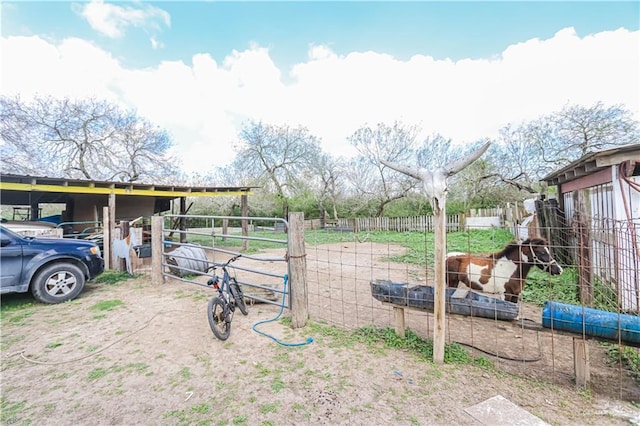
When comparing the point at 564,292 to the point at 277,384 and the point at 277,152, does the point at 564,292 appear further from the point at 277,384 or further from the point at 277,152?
the point at 277,152

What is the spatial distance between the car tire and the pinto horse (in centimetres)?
567

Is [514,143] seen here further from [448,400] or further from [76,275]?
[76,275]

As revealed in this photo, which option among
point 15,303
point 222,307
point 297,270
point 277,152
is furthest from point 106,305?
point 277,152

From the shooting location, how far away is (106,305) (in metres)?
3.94

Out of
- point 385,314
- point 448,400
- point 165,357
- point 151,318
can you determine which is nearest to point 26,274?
point 151,318

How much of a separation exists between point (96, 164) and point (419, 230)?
19742 mm

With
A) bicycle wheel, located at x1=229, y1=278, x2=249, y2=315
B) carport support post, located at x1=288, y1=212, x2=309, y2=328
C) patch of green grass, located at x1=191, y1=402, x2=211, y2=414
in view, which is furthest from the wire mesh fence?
patch of green grass, located at x1=191, y1=402, x2=211, y2=414

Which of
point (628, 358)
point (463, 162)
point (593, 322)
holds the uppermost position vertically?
point (463, 162)

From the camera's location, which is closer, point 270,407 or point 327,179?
point 270,407

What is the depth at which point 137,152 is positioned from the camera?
15.6 metres

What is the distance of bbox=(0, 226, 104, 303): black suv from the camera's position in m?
3.78

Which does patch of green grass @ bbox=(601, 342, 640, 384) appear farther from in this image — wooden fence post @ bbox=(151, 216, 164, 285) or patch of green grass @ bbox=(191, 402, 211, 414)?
wooden fence post @ bbox=(151, 216, 164, 285)

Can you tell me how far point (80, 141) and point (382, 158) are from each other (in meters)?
18.4

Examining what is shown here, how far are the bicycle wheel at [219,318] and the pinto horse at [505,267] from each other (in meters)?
2.58
